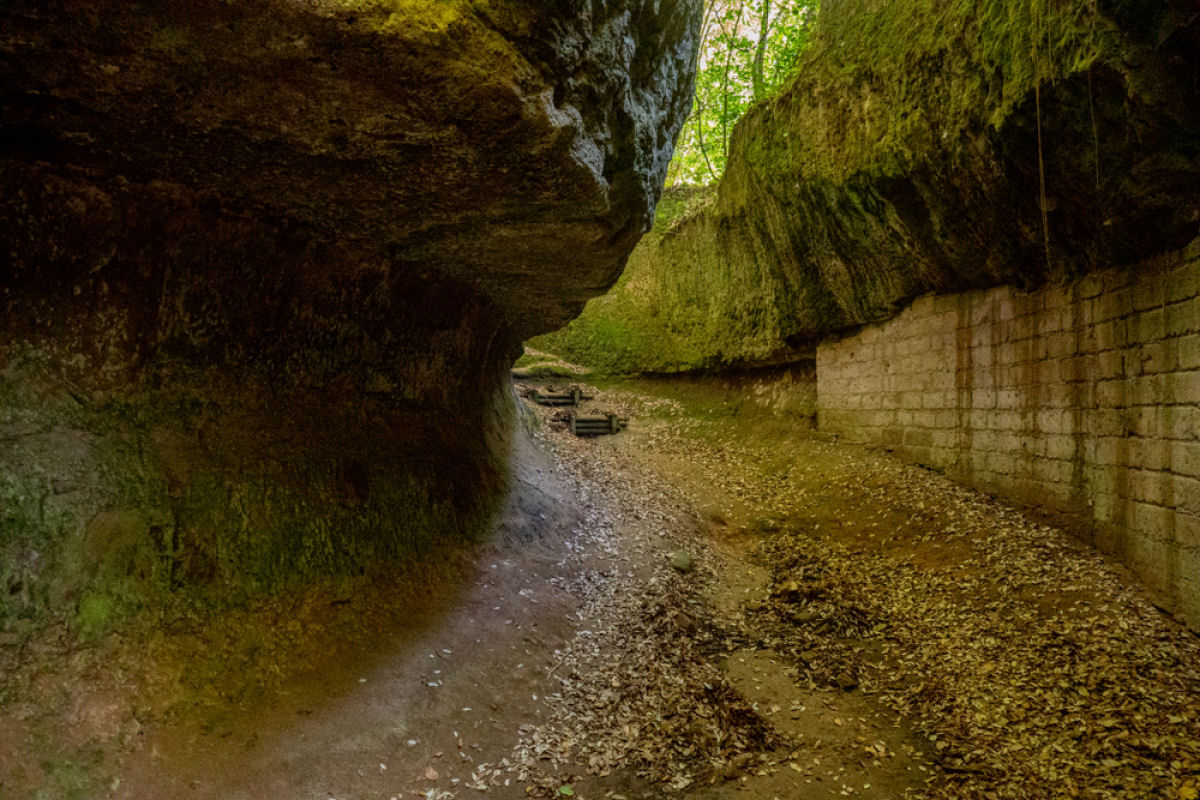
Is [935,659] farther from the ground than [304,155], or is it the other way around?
[304,155]

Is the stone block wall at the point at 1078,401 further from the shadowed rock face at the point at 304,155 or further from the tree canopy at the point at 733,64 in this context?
the tree canopy at the point at 733,64

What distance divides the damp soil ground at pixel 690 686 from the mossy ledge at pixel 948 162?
324 centimetres

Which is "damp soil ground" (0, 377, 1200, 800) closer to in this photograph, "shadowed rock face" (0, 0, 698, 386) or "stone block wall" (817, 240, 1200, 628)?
"stone block wall" (817, 240, 1200, 628)

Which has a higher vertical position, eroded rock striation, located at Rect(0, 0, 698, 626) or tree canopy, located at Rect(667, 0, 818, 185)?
tree canopy, located at Rect(667, 0, 818, 185)

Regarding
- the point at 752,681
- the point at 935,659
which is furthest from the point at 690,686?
the point at 935,659

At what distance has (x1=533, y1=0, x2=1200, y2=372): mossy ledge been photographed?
494 cm

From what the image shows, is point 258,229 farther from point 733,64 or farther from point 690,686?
point 733,64

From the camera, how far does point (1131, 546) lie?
565cm

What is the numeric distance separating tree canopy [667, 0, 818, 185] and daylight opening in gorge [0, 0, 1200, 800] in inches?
316

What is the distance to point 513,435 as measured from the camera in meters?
8.68

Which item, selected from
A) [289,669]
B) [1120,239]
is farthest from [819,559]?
[289,669]

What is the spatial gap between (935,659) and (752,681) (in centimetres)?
168

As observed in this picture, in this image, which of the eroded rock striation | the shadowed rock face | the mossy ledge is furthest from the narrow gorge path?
the mossy ledge

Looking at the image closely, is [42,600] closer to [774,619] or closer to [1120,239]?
[774,619]
